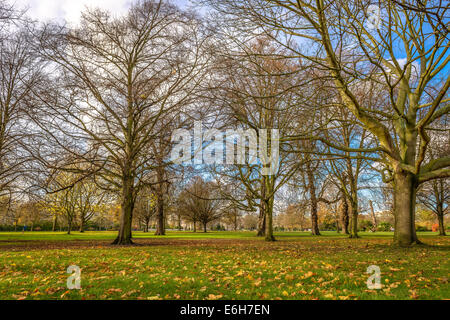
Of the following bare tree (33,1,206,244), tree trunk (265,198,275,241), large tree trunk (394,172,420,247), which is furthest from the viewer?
tree trunk (265,198,275,241)

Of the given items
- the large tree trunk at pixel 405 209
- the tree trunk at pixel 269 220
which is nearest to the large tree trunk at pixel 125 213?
the tree trunk at pixel 269 220

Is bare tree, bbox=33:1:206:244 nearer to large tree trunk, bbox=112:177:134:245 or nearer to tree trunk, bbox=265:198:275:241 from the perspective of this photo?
large tree trunk, bbox=112:177:134:245

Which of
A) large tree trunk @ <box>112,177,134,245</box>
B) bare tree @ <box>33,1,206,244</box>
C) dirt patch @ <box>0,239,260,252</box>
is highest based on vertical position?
bare tree @ <box>33,1,206,244</box>

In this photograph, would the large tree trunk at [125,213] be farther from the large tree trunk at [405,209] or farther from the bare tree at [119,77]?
the large tree trunk at [405,209]

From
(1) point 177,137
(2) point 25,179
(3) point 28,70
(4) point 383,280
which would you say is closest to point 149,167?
(1) point 177,137

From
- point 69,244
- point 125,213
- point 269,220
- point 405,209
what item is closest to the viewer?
point 405,209

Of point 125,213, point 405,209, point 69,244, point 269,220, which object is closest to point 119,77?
point 125,213

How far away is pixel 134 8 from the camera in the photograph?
1438 centimetres

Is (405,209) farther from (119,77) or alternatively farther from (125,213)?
(119,77)

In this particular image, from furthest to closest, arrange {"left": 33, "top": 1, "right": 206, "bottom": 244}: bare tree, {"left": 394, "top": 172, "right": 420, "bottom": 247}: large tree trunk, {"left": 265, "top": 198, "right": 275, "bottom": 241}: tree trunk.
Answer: {"left": 265, "top": 198, "right": 275, "bottom": 241}: tree trunk → {"left": 33, "top": 1, "right": 206, "bottom": 244}: bare tree → {"left": 394, "top": 172, "right": 420, "bottom": 247}: large tree trunk

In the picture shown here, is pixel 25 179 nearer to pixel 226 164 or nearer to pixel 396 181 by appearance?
pixel 226 164

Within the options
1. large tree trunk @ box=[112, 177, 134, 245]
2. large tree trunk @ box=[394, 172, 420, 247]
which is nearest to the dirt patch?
large tree trunk @ box=[112, 177, 134, 245]

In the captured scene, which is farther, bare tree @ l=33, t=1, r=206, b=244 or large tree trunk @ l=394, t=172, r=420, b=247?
bare tree @ l=33, t=1, r=206, b=244

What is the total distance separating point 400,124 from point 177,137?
1049 centimetres
